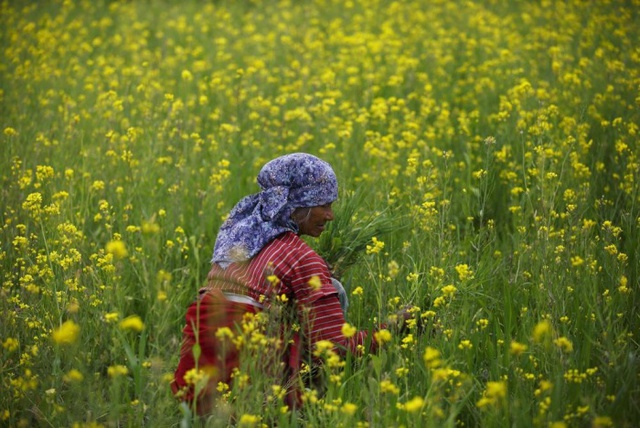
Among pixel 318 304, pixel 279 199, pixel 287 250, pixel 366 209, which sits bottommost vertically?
pixel 366 209

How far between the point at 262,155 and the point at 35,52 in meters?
2.52

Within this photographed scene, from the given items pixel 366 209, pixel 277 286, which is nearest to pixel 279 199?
pixel 277 286

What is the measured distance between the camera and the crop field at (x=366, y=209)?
122 inches

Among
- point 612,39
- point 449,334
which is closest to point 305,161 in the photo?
point 449,334

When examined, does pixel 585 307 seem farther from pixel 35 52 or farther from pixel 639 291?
pixel 35 52

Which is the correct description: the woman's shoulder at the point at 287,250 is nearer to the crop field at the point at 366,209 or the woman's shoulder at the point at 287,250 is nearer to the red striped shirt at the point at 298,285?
the red striped shirt at the point at 298,285

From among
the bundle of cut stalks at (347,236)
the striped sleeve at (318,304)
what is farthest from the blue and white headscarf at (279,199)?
the bundle of cut stalks at (347,236)

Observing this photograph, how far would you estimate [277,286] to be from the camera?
11.2 feet

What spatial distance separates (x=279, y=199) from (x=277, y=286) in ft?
1.35

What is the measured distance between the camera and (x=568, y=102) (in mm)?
6324

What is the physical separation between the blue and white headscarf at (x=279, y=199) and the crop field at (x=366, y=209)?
0.37 metres

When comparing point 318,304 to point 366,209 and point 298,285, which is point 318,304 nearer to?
point 298,285

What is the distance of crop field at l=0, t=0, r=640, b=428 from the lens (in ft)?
10.2

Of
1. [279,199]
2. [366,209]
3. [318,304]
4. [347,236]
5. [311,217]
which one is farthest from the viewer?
[366,209]
